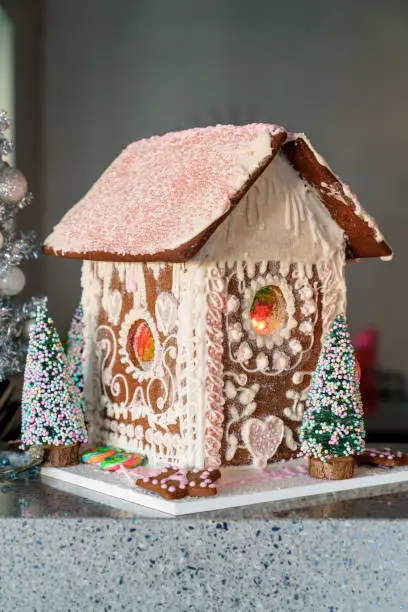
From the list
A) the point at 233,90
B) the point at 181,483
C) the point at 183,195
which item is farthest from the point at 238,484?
the point at 233,90

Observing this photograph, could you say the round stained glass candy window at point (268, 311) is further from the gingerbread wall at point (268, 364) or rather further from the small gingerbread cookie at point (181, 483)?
the small gingerbread cookie at point (181, 483)

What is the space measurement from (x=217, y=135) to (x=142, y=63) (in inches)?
Answer: 79.3

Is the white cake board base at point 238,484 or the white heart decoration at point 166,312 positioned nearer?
the white cake board base at point 238,484

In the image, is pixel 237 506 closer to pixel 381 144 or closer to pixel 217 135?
pixel 217 135

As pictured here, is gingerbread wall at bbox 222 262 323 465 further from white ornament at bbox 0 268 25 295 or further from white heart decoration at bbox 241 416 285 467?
white ornament at bbox 0 268 25 295

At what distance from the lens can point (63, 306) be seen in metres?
3.93

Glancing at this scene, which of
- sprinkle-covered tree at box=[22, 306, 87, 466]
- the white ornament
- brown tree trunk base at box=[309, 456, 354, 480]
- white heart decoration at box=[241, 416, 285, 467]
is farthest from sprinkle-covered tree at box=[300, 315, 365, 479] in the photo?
the white ornament

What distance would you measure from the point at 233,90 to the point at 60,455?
7.39ft

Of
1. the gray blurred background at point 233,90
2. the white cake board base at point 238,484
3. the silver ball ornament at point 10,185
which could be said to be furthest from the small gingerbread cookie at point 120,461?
the gray blurred background at point 233,90

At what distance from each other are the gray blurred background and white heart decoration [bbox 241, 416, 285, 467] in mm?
1945

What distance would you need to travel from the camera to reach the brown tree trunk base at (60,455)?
2.13 metres

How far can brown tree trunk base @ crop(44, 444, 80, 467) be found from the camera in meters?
2.13

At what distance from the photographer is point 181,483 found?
185cm

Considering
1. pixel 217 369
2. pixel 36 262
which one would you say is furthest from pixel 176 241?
pixel 36 262
